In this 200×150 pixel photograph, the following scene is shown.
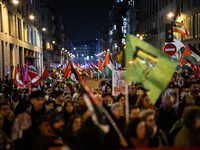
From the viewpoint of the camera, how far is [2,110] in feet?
19.4

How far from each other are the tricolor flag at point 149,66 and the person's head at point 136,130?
2.29ft

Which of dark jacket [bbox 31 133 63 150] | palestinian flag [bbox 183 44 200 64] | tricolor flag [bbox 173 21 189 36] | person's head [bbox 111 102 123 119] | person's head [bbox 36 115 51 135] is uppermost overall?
tricolor flag [bbox 173 21 189 36]

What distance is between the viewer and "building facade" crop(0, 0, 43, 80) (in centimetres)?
2733

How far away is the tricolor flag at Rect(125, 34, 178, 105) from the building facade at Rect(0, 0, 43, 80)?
18015 mm

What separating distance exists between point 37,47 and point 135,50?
44.9m

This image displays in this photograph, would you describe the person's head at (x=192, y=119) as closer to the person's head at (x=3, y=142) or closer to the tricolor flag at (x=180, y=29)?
the person's head at (x=3, y=142)

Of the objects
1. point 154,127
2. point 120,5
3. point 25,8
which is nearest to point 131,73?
point 154,127

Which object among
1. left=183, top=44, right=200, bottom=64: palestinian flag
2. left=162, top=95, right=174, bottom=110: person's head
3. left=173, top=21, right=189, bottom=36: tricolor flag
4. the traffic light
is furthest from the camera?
left=173, top=21, right=189, bottom=36: tricolor flag

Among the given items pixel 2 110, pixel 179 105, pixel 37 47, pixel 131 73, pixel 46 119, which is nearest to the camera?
pixel 46 119

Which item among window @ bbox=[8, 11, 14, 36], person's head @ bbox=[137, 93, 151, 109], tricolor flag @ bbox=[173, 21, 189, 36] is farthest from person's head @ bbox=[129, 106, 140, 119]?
window @ bbox=[8, 11, 14, 36]

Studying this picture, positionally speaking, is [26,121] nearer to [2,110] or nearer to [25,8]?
[2,110]

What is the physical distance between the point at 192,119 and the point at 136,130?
0.86 meters

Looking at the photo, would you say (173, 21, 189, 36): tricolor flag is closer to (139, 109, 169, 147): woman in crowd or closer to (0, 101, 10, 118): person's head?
(0, 101, 10, 118): person's head

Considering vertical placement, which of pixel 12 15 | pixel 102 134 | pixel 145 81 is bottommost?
pixel 102 134
